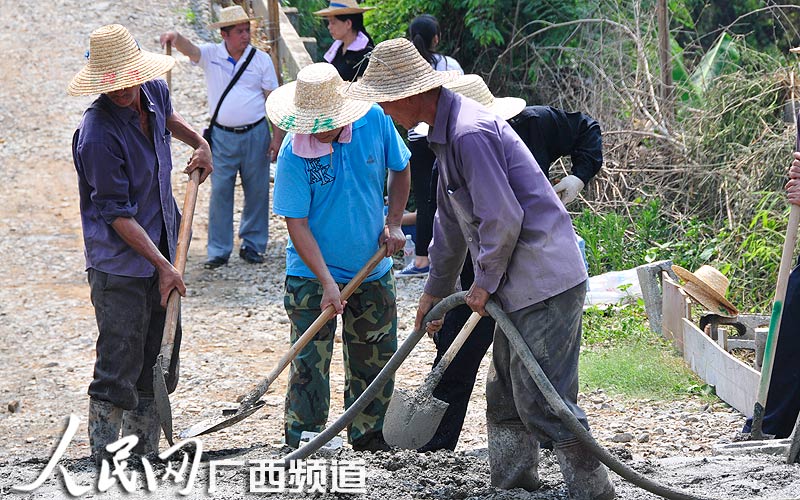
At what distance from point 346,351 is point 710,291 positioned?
8.04ft

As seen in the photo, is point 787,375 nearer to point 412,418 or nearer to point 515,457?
point 515,457

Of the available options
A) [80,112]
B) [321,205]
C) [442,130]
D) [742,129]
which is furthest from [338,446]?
[80,112]

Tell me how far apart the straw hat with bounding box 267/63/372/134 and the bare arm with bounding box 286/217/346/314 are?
17.6 inches

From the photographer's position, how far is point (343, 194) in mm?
5109

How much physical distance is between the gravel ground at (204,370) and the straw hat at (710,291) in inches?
26.2

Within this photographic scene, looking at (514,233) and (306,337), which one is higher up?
(514,233)

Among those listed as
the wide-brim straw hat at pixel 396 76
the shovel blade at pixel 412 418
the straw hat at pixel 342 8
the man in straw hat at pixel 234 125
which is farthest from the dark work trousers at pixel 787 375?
the man in straw hat at pixel 234 125

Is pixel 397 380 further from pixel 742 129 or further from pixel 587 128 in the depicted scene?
pixel 742 129

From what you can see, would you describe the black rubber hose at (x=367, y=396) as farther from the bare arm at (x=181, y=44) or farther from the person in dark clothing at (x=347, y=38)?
the bare arm at (x=181, y=44)

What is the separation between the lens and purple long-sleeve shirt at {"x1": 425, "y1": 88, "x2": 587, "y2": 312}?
405 centimetres

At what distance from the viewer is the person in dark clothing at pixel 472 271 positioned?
5211mm

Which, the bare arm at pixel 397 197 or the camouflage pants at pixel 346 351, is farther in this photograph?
the bare arm at pixel 397 197

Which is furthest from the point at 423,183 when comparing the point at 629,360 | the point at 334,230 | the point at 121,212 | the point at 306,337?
the point at 629,360

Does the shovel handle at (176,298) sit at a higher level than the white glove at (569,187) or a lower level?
lower
